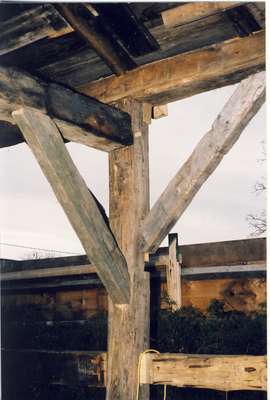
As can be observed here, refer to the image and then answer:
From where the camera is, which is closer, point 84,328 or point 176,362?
point 176,362

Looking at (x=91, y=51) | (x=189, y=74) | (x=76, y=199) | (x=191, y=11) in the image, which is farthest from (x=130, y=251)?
(x=191, y=11)

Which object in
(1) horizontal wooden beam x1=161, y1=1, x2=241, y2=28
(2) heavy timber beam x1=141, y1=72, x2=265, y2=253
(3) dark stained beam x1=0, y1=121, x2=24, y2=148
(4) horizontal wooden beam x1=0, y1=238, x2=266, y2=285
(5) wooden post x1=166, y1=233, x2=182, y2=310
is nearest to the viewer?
(1) horizontal wooden beam x1=161, y1=1, x2=241, y2=28

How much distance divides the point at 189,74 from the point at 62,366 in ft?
7.40

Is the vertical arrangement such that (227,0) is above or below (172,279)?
above

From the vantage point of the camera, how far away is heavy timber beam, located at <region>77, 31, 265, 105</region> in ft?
10.7

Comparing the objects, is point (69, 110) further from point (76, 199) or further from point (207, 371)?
point (207, 371)

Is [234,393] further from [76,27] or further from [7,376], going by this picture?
[76,27]

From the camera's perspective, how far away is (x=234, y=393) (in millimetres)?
4703

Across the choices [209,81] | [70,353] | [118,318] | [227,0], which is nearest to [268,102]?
[227,0]

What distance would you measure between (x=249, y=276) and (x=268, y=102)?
2.86 metres

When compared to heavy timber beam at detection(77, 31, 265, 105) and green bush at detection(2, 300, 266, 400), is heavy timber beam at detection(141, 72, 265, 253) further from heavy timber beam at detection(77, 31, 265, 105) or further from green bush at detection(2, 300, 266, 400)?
green bush at detection(2, 300, 266, 400)

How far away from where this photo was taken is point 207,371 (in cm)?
317

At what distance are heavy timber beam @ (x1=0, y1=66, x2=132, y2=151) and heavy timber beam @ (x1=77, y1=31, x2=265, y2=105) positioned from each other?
22cm

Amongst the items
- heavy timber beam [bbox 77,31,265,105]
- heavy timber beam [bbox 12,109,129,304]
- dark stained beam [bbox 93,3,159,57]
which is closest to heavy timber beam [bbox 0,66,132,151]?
heavy timber beam [bbox 12,109,129,304]
